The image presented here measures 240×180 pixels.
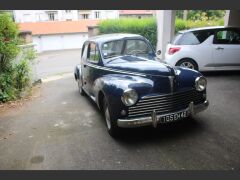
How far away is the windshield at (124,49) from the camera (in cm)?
637

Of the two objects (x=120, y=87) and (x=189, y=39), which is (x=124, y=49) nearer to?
(x=120, y=87)

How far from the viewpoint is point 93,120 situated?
248 inches

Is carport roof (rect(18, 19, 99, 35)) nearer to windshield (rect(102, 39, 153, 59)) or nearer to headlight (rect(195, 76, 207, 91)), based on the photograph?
windshield (rect(102, 39, 153, 59))

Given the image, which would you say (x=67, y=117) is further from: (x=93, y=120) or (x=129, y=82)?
(x=129, y=82)

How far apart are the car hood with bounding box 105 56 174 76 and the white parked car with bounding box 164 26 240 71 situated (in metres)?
3.97

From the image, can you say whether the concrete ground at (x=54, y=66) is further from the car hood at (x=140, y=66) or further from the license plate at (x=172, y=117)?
the license plate at (x=172, y=117)

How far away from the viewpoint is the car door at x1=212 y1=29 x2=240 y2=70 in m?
9.37

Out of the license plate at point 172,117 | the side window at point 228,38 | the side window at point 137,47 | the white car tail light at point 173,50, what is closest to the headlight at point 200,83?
the license plate at point 172,117

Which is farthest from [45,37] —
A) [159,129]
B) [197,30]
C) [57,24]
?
[159,129]

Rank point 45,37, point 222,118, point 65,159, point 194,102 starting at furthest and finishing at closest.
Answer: point 45,37 < point 222,118 < point 194,102 < point 65,159

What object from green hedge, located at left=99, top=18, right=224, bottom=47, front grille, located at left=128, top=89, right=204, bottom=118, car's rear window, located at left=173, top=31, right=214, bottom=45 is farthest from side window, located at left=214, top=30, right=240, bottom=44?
green hedge, located at left=99, top=18, right=224, bottom=47

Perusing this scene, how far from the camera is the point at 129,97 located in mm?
4578

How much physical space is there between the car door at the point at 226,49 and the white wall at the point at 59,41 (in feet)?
127

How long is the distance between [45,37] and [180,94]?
42.8 m
